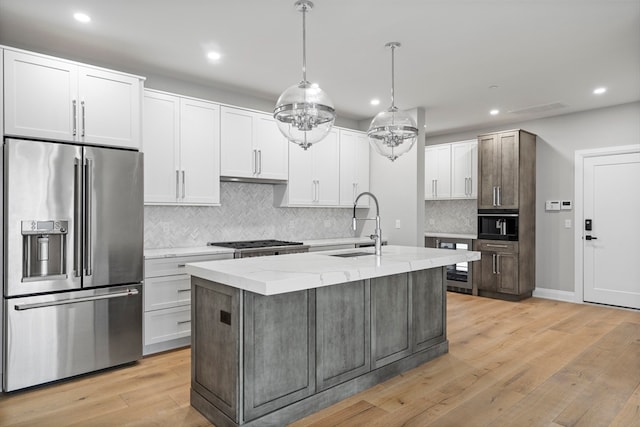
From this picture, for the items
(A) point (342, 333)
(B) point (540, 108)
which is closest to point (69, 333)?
(A) point (342, 333)

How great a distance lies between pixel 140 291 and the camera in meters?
3.47

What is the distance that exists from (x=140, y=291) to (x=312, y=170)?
8.95ft

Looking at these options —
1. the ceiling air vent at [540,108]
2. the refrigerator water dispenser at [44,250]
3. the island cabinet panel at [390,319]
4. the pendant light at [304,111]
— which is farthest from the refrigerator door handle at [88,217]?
the ceiling air vent at [540,108]

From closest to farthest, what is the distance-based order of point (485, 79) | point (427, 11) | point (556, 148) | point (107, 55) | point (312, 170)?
point (427, 11) < point (107, 55) < point (485, 79) < point (312, 170) < point (556, 148)

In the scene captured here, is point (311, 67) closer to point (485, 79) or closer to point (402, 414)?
point (485, 79)

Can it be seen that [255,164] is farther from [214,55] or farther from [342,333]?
[342,333]

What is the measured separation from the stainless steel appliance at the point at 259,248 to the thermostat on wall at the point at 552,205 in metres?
3.84

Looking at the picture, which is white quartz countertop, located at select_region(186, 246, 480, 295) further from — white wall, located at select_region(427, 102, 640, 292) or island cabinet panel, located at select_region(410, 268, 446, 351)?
white wall, located at select_region(427, 102, 640, 292)

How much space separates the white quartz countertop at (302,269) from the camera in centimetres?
217

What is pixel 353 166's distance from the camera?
596 centimetres

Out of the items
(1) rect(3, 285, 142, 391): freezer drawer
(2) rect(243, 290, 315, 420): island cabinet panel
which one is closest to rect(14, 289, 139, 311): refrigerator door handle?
(1) rect(3, 285, 142, 391): freezer drawer

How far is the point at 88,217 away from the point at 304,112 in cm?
192

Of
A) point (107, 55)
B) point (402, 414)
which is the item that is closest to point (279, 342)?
point (402, 414)

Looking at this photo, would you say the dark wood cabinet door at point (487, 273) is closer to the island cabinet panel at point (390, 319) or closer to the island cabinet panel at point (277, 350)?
the island cabinet panel at point (390, 319)
